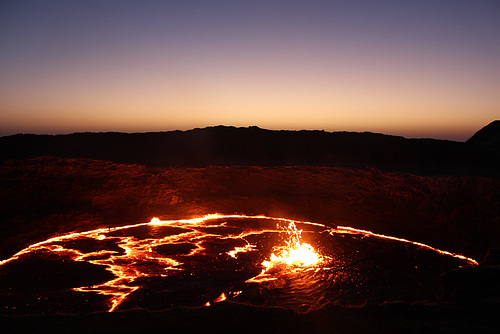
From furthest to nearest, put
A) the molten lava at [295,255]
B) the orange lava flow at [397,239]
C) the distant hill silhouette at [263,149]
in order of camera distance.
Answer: the distant hill silhouette at [263,149]
the orange lava flow at [397,239]
the molten lava at [295,255]

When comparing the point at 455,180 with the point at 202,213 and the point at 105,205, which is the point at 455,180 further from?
the point at 105,205

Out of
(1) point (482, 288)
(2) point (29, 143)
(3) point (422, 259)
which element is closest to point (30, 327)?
(1) point (482, 288)

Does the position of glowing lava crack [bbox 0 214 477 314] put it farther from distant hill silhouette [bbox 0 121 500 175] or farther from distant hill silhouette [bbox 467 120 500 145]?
distant hill silhouette [bbox 467 120 500 145]

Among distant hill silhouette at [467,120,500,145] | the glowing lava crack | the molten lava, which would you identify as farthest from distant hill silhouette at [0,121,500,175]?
the molten lava

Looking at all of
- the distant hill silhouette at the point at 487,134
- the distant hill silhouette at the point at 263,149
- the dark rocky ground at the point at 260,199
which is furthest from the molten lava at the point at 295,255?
the distant hill silhouette at the point at 487,134

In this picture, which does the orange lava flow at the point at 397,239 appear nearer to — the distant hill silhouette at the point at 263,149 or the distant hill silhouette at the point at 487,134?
the distant hill silhouette at the point at 263,149

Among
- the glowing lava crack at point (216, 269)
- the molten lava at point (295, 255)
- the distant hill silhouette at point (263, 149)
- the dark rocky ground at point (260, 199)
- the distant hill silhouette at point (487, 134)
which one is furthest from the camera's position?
the distant hill silhouette at point (487, 134)

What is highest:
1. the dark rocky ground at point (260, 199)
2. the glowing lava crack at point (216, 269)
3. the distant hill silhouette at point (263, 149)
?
the distant hill silhouette at point (263, 149)

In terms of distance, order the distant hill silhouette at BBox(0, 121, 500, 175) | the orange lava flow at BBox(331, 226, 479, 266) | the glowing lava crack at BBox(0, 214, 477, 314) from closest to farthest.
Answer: the glowing lava crack at BBox(0, 214, 477, 314), the orange lava flow at BBox(331, 226, 479, 266), the distant hill silhouette at BBox(0, 121, 500, 175)
